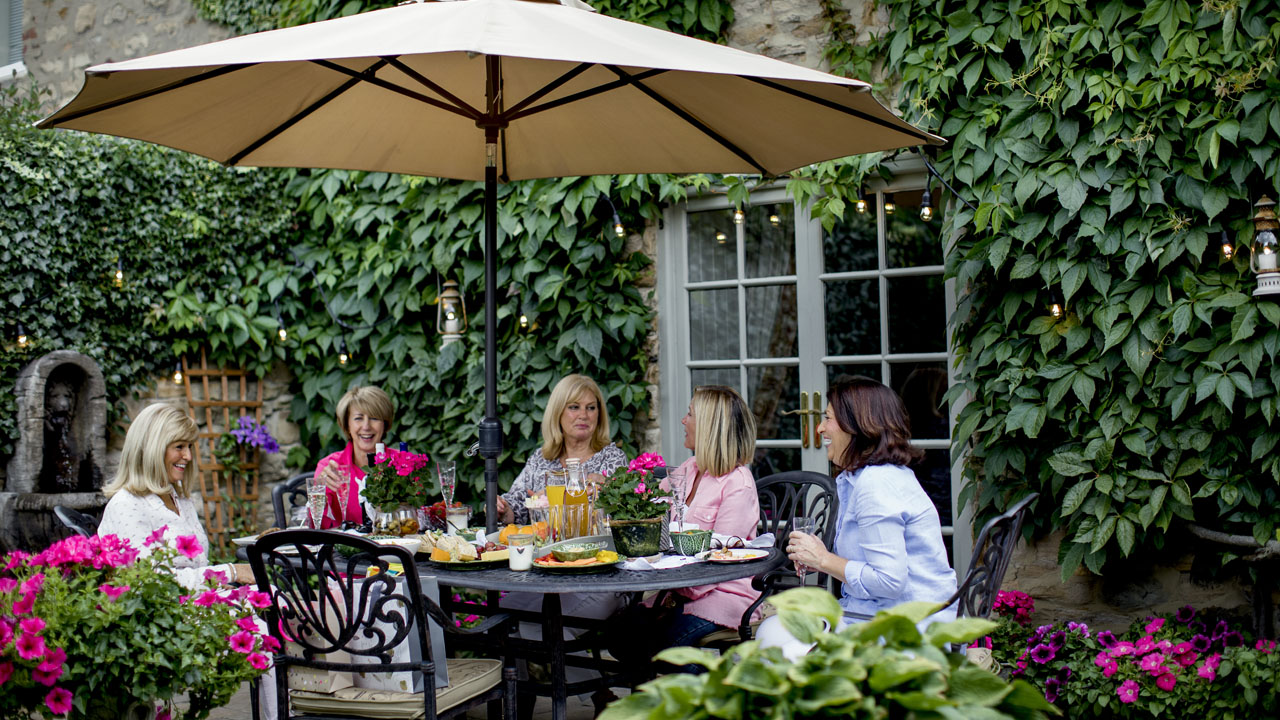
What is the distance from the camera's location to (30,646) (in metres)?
1.86

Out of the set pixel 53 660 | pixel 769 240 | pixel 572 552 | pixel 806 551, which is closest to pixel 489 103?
pixel 572 552

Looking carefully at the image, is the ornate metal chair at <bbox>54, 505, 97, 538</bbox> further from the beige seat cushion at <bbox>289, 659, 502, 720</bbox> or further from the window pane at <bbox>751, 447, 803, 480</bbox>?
the window pane at <bbox>751, 447, 803, 480</bbox>

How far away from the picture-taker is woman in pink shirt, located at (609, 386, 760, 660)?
10.4ft

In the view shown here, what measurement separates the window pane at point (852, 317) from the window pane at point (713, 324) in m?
0.45

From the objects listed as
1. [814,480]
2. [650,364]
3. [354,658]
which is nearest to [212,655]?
[354,658]

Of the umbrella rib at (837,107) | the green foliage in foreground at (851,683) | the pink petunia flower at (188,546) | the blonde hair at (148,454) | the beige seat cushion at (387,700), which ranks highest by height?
the umbrella rib at (837,107)

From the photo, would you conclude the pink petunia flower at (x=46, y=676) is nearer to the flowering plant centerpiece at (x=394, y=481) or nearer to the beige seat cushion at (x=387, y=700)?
the beige seat cushion at (x=387, y=700)

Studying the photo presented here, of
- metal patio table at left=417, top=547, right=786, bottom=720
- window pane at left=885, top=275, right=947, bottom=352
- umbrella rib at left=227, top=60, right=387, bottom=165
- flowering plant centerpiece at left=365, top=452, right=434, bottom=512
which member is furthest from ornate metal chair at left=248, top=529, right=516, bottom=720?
window pane at left=885, top=275, right=947, bottom=352

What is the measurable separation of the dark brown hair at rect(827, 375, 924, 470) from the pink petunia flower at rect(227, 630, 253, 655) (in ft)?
4.84

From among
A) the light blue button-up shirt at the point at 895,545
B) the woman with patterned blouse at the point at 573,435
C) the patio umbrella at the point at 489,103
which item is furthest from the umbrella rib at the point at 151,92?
the light blue button-up shirt at the point at 895,545

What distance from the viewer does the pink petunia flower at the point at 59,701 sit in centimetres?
191

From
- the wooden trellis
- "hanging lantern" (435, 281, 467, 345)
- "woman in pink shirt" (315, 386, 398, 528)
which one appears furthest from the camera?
the wooden trellis

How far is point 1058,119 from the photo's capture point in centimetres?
387

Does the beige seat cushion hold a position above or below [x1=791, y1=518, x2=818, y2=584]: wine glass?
below
